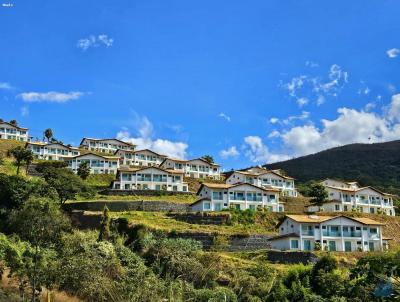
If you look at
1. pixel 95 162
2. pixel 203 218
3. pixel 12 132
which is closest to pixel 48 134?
pixel 12 132

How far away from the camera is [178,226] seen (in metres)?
55.5

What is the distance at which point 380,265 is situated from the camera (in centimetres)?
873

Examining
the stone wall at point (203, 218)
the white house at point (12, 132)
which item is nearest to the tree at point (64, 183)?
the stone wall at point (203, 218)

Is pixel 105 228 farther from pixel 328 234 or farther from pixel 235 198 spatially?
pixel 328 234

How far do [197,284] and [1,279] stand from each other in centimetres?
1553

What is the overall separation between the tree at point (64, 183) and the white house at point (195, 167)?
2912 centimetres

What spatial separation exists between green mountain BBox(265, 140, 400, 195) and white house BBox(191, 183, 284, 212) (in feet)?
187

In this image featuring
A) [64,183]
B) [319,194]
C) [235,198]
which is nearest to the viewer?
[64,183]

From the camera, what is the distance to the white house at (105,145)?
4555 inches

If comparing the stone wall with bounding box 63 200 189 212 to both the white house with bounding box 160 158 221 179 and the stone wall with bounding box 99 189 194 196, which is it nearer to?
the stone wall with bounding box 99 189 194 196

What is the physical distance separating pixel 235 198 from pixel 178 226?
50.9ft

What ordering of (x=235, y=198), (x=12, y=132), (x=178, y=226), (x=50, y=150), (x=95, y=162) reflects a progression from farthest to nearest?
(x=12, y=132) → (x=50, y=150) → (x=95, y=162) → (x=235, y=198) → (x=178, y=226)

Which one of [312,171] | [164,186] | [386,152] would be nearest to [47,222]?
[164,186]

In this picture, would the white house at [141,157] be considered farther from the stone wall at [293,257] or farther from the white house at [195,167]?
the stone wall at [293,257]
